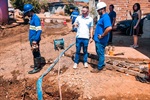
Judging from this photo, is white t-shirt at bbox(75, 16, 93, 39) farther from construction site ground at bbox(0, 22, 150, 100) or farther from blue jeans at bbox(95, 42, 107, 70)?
construction site ground at bbox(0, 22, 150, 100)

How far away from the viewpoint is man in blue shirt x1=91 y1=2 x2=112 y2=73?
620cm

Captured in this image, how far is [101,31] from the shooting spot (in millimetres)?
6449

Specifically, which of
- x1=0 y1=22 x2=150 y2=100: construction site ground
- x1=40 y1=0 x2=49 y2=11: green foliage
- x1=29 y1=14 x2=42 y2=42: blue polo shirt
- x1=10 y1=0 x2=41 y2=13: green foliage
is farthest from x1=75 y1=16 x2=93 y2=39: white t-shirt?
x1=40 y1=0 x2=49 y2=11: green foliage

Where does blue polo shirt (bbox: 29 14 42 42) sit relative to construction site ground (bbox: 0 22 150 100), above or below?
above

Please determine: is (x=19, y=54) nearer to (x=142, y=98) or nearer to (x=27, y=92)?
(x=27, y=92)

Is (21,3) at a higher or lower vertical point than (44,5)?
higher

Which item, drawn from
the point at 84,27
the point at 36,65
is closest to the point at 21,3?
the point at 36,65

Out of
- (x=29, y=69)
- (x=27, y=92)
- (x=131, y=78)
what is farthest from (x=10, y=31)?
(x=131, y=78)

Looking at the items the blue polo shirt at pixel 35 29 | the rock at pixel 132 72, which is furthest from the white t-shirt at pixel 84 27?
the rock at pixel 132 72

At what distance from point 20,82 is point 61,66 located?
4.36 ft

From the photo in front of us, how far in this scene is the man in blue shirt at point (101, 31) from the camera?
620 centimetres

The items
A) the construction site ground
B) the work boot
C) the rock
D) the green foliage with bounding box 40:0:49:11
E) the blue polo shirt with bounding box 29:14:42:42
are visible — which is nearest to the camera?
the construction site ground

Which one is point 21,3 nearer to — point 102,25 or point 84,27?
point 84,27

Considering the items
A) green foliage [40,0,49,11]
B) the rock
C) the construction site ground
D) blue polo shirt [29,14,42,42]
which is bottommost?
the construction site ground
